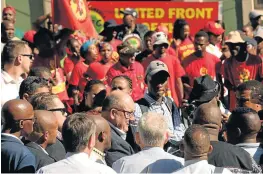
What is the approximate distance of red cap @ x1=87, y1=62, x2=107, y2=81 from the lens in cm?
1446

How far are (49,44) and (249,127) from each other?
22.5 feet

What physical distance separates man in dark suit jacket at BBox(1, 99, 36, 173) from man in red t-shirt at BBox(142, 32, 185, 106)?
20.6 ft

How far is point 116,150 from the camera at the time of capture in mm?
9320

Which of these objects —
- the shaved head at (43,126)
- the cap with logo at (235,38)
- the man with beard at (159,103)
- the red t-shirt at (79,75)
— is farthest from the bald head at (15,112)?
the cap with logo at (235,38)

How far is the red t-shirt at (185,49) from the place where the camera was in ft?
53.9

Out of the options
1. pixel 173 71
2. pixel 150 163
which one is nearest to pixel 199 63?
pixel 173 71

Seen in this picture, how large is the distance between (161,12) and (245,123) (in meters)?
11.0

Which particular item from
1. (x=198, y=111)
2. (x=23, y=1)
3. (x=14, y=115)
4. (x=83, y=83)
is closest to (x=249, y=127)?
(x=198, y=111)

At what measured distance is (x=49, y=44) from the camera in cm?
1561

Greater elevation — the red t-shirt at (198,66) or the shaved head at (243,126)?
the red t-shirt at (198,66)

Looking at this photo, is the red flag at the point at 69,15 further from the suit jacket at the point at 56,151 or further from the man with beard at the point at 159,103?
the suit jacket at the point at 56,151

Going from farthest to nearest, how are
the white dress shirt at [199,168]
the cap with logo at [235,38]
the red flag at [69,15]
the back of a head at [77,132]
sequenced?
1. the cap with logo at [235,38]
2. the red flag at [69,15]
3. the white dress shirt at [199,168]
4. the back of a head at [77,132]

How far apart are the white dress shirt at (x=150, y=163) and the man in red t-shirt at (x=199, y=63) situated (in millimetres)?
7197

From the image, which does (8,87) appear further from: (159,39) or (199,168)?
(159,39)
